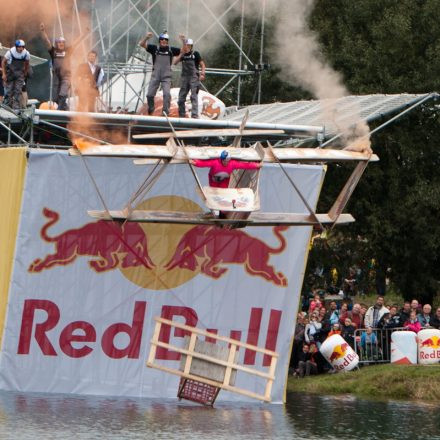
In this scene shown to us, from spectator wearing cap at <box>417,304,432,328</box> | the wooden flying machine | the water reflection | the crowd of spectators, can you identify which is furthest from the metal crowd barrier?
the wooden flying machine

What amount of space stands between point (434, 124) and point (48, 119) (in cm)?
1658

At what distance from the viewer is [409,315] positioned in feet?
132

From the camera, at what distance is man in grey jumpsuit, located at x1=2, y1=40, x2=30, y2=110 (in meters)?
36.2

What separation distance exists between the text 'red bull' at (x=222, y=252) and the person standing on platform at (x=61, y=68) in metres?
3.91

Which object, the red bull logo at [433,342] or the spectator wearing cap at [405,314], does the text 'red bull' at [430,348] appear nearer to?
the red bull logo at [433,342]

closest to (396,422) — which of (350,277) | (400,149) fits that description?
(400,149)

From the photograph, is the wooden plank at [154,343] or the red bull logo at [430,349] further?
the red bull logo at [430,349]

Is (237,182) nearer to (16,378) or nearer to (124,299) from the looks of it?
(124,299)

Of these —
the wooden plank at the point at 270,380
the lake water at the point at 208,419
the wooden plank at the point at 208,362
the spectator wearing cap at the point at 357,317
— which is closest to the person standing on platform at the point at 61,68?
the wooden plank at the point at 208,362

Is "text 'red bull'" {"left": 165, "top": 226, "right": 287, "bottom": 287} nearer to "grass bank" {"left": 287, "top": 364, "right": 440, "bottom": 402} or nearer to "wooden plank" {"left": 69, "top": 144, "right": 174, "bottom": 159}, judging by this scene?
"grass bank" {"left": 287, "top": 364, "right": 440, "bottom": 402}

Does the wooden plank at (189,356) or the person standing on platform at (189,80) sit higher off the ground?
the person standing on platform at (189,80)

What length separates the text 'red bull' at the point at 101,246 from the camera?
3556cm

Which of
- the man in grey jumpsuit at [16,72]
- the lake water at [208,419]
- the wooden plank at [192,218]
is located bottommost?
the lake water at [208,419]

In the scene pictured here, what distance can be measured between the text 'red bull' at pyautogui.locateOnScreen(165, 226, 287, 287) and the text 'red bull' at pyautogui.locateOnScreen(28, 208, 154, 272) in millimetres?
764
